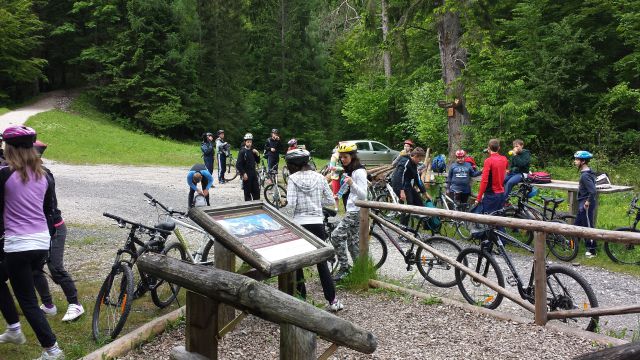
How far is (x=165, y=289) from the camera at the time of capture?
21.9 ft

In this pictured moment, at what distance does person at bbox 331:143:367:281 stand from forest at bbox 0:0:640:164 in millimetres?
10693

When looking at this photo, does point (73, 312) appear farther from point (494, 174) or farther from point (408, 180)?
point (494, 174)

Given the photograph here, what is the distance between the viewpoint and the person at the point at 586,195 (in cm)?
917

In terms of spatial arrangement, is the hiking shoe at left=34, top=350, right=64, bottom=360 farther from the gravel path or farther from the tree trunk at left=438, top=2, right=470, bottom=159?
the tree trunk at left=438, top=2, right=470, bottom=159

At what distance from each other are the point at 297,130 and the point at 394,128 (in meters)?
8.86

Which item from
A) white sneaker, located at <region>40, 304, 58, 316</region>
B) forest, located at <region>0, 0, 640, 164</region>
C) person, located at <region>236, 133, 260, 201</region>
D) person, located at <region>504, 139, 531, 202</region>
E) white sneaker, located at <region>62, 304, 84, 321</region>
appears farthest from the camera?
forest, located at <region>0, 0, 640, 164</region>

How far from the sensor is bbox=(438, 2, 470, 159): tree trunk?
14.5 metres

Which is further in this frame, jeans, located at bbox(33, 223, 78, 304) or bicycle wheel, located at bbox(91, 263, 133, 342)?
jeans, located at bbox(33, 223, 78, 304)

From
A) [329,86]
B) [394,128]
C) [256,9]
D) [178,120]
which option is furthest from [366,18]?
[256,9]

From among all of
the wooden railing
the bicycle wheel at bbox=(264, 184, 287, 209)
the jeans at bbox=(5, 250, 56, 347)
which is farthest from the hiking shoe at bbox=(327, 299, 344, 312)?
the bicycle wheel at bbox=(264, 184, 287, 209)

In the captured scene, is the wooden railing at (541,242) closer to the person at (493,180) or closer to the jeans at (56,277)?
the person at (493,180)

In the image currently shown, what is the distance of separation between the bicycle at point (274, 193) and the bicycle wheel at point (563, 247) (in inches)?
261

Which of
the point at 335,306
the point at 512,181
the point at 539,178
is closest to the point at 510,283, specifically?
the point at 335,306

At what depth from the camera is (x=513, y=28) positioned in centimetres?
2500
